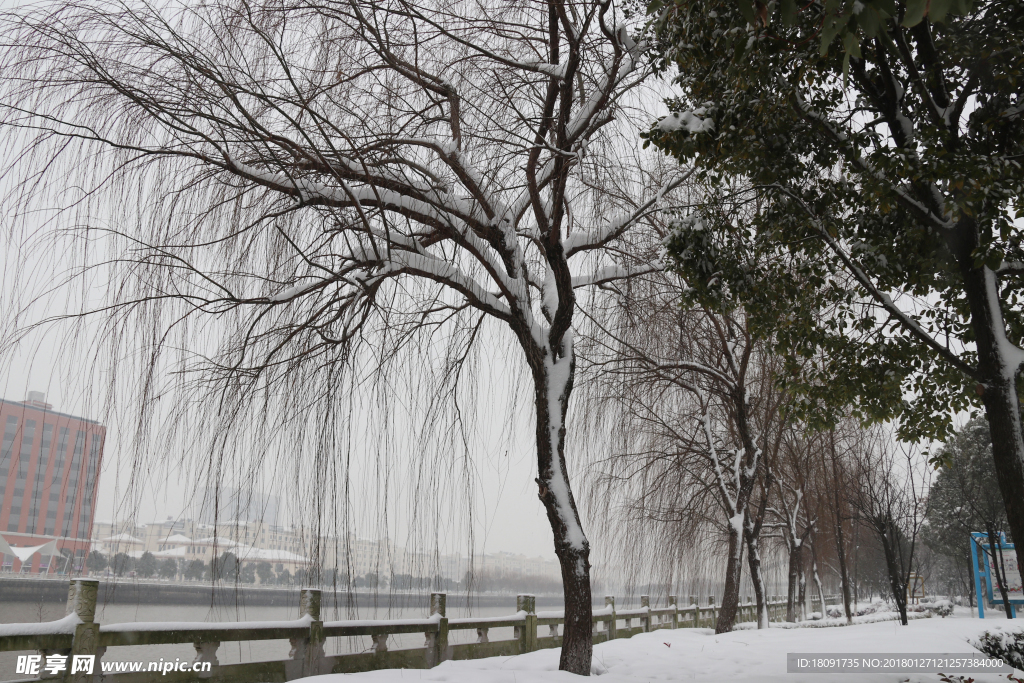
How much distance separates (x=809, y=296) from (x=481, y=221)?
11.1 feet

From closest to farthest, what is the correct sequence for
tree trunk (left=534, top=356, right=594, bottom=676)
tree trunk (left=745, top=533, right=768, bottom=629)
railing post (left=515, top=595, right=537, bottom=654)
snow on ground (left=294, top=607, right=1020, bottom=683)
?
snow on ground (left=294, top=607, right=1020, bottom=683), tree trunk (left=534, top=356, right=594, bottom=676), railing post (left=515, top=595, right=537, bottom=654), tree trunk (left=745, top=533, right=768, bottom=629)

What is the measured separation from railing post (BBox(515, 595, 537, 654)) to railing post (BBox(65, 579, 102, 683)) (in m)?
6.27

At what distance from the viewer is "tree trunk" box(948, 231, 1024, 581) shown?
473 cm

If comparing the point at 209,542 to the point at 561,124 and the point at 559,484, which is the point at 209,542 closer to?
the point at 559,484

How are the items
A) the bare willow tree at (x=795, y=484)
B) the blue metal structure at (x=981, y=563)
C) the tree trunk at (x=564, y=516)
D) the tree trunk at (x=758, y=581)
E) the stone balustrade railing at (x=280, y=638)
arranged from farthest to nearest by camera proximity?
the bare willow tree at (x=795, y=484), the blue metal structure at (x=981, y=563), the tree trunk at (x=758, y=581), the tree trunk at (x=564, y=516), the stone balustrade railing at (x=280, y=638)

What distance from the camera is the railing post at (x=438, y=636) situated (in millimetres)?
7934

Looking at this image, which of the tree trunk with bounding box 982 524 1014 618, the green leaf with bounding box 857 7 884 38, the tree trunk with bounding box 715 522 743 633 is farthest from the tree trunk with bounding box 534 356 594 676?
the tree trunk with bounding box 982 524 1014 618

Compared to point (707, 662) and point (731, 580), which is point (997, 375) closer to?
point (707, 662)

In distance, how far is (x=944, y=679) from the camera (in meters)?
5.35

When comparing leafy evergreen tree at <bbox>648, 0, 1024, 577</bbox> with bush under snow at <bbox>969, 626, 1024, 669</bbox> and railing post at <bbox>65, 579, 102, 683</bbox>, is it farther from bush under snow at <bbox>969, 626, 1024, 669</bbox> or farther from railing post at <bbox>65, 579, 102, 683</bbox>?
railing post at <bbox>65, 579, 102, 683</bbox>

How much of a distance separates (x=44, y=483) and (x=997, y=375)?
6.24m

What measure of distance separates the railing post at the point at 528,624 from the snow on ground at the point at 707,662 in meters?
1.57

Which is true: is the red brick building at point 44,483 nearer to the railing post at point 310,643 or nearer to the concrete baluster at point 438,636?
the railing post at point 310,643

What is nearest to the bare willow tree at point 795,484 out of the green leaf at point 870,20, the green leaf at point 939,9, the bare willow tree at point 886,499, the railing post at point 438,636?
the bare willow tree at point 886,499
